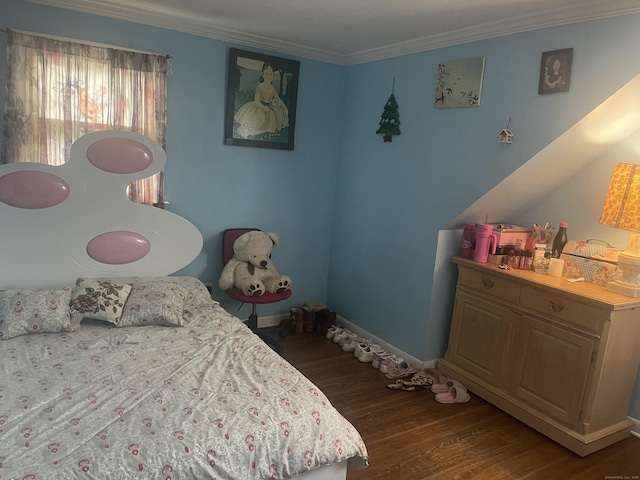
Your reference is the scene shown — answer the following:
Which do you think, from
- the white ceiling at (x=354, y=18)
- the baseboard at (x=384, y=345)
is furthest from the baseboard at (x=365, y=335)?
the white ceiling at (x=354, y=18)

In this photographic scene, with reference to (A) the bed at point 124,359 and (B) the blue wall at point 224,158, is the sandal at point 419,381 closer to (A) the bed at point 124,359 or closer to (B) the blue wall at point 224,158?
(A) the bed at point 124,359

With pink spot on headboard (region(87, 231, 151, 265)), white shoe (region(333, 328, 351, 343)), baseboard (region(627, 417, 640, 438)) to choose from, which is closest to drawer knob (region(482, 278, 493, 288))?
baseboard (region(627, 417, 640, 438))

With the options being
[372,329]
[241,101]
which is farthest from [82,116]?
[372,329]

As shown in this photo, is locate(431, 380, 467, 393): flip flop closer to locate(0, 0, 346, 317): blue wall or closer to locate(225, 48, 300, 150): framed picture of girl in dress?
locate(0, 0, 346, 317): blue wall

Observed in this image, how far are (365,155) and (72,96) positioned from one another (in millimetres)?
2149

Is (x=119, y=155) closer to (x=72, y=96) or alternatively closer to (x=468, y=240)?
(x=72, y=96)

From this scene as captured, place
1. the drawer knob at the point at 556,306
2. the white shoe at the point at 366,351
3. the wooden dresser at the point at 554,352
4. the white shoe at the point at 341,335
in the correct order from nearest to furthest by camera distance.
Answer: the wooden dresser at the point at 554,352 → the drawer knob at the point at 556,306 → the white shoe at the point at 366,351 → the white shoe at the point at 341,335

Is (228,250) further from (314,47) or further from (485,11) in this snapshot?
(485,11)

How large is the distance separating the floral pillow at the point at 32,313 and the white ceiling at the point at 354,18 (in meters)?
1.78

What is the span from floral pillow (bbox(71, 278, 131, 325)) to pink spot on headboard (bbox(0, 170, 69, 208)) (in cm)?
51

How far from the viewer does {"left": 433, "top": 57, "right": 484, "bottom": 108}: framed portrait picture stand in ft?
9.68

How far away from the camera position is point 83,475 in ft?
4.69

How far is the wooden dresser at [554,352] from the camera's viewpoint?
2461 millimetres

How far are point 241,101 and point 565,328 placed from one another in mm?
2679
